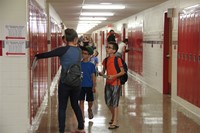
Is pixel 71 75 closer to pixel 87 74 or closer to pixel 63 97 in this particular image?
pixel 63 97

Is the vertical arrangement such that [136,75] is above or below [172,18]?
below

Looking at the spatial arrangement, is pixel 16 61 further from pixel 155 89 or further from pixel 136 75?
pixel 136 75

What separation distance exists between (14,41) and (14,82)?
60 cm

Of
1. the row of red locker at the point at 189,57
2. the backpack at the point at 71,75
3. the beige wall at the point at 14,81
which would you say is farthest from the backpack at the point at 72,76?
the row of red locker at the point at 189,57

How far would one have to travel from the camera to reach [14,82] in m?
5.21

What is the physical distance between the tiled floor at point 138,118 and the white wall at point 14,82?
660 mm

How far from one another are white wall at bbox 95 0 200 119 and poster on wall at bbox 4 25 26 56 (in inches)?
150

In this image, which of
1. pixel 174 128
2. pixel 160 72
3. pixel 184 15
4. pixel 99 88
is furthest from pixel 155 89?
pixel 174 128

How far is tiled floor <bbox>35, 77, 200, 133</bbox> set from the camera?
235 inches

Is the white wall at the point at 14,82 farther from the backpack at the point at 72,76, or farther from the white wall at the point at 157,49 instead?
the white wall at the point at 157,49

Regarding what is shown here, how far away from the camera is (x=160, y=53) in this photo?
34.6ft

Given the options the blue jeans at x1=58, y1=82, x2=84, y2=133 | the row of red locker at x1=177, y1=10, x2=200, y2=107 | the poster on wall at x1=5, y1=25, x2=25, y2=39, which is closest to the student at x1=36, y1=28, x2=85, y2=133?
the blue jeans at x1=58, y1=82, x2=84, y2=133

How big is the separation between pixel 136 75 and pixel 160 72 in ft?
13.8

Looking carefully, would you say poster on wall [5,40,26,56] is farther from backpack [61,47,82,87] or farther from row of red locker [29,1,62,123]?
backpack [61,47,82,87]
